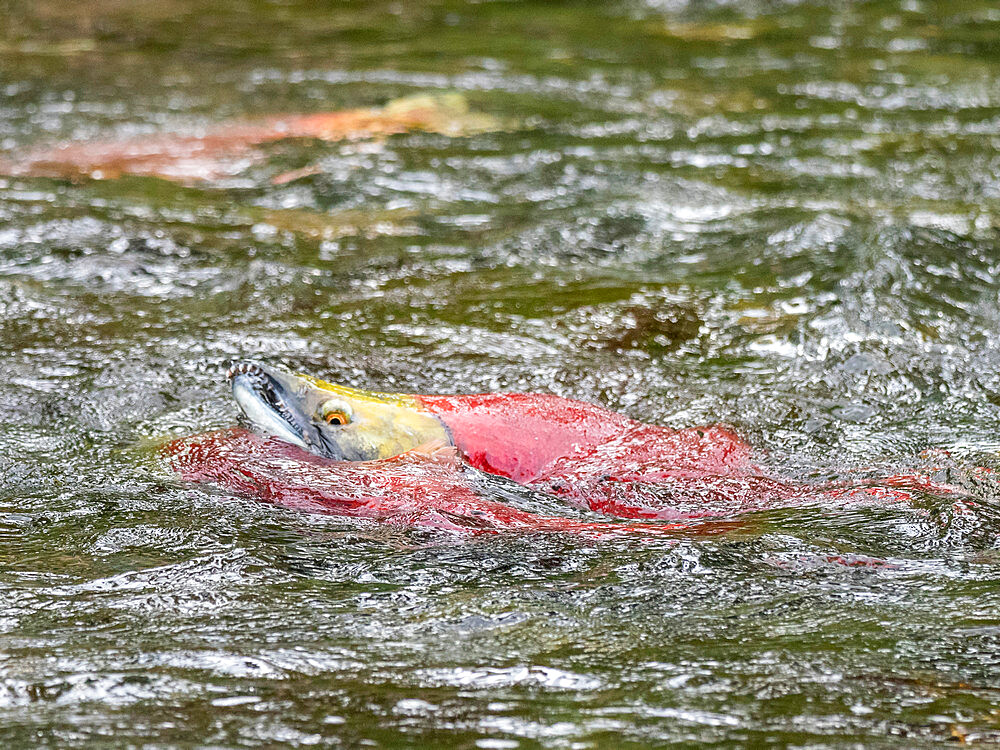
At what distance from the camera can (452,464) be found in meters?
3.58

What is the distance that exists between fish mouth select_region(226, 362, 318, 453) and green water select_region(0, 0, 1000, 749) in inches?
10.0

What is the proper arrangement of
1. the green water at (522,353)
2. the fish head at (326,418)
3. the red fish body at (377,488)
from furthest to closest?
the fish head at (326,418) < the red fish body at (377,488) < the green water at (522,353)

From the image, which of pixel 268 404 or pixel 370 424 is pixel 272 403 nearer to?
pixel 268 404

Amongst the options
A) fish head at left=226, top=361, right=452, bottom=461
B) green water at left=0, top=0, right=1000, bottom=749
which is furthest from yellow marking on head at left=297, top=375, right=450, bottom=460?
green water at left=0, top=0, right=1000, bottom=749

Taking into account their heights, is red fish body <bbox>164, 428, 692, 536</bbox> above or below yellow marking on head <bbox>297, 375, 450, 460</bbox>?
below

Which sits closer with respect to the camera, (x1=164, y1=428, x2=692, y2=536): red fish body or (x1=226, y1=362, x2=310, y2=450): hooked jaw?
(x1=164, y1=428, x2=692, y2=536): red fish body

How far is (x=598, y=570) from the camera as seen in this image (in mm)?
3145

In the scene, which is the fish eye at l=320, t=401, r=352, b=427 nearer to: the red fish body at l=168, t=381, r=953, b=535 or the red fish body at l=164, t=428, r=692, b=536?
the red fish body at l=168, t=381, r=953, b=535

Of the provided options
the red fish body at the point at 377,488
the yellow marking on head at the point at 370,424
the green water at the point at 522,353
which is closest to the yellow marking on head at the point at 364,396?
the yellow marking on head at the point at 370,424

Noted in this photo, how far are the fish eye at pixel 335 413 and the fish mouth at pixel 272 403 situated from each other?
0.05m

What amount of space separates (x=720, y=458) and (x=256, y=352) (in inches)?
78.0

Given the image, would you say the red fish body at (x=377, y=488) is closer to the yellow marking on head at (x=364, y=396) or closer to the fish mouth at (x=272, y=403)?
the fish mouth at (x=272, y=403)

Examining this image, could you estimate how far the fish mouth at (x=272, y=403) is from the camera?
3631mm

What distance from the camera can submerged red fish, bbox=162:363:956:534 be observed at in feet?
11.4
